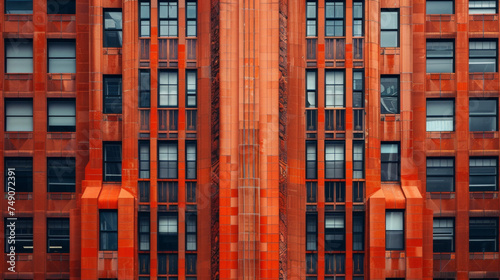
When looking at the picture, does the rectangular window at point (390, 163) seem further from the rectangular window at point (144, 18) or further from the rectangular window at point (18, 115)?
the rectangular window at point (18, 115)

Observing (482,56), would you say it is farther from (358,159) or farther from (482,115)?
(358,159)

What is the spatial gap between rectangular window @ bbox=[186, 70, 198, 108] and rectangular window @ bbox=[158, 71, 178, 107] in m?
0.71

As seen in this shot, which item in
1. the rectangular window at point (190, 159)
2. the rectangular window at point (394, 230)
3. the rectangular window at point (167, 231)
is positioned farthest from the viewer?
the rectangular window at point (190, 159)

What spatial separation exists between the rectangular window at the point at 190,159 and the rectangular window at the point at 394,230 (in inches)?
456

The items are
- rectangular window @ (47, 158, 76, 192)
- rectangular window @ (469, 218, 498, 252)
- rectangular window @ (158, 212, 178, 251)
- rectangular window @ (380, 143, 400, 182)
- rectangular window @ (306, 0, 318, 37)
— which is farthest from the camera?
rectangular window @ (47, 158, 76, 192)

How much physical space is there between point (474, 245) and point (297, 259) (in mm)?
10821

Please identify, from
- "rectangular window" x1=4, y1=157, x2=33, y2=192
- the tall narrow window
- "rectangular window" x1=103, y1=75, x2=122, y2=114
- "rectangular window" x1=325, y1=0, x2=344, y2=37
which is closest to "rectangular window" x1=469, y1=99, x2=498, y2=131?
"rectangular window" x1=325, y1=0, x2=344, y2=37

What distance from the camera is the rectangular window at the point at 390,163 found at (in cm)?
3606

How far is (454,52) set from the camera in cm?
3709

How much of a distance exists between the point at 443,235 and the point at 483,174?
4.44 metres

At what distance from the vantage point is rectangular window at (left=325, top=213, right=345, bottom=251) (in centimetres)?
3578

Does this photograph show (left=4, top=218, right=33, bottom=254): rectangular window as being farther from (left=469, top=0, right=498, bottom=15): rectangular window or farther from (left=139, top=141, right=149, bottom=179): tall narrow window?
(left=469, top=0, right=498, bottom=15): rectangular window

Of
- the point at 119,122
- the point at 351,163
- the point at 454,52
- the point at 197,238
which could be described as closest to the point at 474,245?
the point at 351,163

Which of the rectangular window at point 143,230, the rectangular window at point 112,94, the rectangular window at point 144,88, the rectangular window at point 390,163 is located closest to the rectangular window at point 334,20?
the rectangular window at point 390,163
